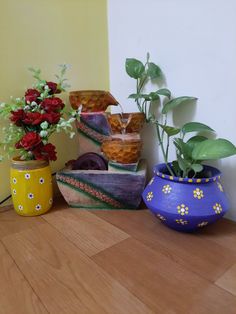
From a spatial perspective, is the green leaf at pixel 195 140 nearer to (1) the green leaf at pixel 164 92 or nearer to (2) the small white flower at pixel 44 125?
(1) the green leaf at pixel 164 92

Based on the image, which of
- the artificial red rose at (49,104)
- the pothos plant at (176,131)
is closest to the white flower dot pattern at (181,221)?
the pothos plant at (176,131)

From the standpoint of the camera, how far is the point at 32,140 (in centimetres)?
66

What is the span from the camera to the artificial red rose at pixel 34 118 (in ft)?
2.21

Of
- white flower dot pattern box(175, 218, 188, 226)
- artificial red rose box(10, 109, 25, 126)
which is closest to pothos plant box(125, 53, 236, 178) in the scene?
white flower dot pattern box(175, 218, 188, 226)

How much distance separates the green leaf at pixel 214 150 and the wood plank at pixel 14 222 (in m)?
0.46

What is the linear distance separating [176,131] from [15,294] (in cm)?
48

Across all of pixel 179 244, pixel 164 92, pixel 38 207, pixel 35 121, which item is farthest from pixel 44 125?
pixel 179 244

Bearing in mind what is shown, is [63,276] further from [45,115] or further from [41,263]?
[45,115]

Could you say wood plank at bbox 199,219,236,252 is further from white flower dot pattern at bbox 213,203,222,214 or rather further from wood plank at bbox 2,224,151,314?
wood plank at bbox 2,224,151,314

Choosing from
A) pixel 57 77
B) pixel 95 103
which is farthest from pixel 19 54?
pixel 95 103

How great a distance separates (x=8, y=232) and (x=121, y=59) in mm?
667

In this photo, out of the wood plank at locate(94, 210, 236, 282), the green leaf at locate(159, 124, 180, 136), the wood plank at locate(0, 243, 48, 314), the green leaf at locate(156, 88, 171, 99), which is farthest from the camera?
the green leaf at locate(156, 88, 171, 99)

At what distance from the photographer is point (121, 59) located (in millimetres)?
907

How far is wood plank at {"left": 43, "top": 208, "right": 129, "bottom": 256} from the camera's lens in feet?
1.97
